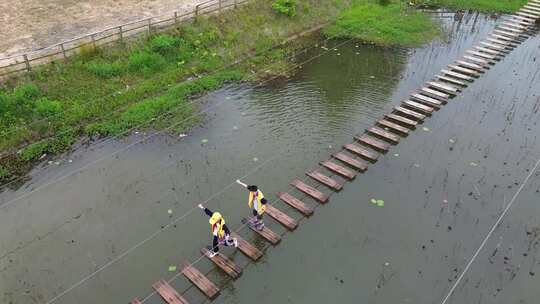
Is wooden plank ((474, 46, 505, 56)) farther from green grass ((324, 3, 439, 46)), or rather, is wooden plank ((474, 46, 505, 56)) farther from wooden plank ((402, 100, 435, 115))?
wooden plank ((402, 100, 435, 115))

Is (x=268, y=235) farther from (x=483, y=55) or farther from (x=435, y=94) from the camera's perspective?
(x=483, y=55)

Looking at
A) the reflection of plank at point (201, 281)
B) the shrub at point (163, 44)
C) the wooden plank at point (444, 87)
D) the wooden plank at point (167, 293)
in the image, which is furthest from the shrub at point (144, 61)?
the wooden plank at point (444, 87)

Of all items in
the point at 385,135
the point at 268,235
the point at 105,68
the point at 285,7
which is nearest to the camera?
the point at 268,235

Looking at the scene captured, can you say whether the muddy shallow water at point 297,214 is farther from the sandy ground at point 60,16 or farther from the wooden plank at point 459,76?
the sandy ground at point 60,16

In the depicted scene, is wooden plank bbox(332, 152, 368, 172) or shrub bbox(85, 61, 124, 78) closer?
wooden plank bbox(332, 152, 368, 172)

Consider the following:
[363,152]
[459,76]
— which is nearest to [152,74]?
[363,152]

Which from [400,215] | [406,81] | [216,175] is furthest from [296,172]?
[406,81]

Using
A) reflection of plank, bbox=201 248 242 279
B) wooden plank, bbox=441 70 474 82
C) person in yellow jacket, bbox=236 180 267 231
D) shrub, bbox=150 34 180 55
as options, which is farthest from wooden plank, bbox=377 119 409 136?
shrub, bbox=150 34 180 55
